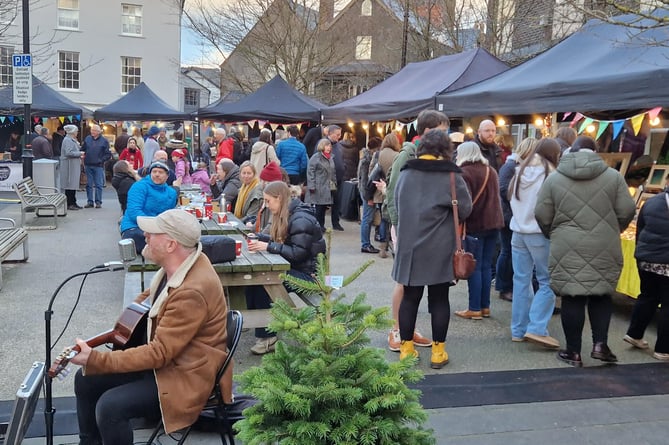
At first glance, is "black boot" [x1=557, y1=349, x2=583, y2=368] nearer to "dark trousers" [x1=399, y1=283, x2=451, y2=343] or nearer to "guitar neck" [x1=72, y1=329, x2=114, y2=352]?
"dark trousers" [x1=399, y1=283, x2=451, y2=343]

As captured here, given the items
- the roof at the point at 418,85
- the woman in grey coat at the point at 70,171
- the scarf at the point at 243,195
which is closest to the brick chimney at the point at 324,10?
the roof at the point at 418,85

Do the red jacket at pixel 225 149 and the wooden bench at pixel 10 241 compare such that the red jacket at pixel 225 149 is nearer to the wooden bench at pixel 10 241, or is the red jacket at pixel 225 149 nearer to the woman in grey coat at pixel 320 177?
the woman in grey coat at pixel 320 177

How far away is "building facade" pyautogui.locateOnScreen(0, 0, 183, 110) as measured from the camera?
29797 millimetres

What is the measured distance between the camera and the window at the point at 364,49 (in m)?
32.7

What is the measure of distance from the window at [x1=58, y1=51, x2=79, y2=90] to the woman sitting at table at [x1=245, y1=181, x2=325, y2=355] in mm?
28386

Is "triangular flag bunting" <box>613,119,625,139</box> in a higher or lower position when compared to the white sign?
lower

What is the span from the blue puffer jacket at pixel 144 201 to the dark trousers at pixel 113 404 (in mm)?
3918

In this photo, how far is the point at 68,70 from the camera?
99.3 ft

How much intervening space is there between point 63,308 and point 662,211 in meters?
5.61

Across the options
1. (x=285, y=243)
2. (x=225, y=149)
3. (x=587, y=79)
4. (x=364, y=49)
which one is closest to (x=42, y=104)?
(x=225, y=149)

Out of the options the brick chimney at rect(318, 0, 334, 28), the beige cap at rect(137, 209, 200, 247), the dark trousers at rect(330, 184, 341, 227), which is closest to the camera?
the beige cap at rect(137, 209, 200, 247)

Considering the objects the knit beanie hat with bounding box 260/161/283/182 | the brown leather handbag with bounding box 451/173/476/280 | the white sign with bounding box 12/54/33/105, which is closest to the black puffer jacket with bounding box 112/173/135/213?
the knit beanie hat with bounding box 260/161/283/182

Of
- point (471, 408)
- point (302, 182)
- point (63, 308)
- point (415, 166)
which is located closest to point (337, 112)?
point (302, 182)

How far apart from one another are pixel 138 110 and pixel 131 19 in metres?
14.1
